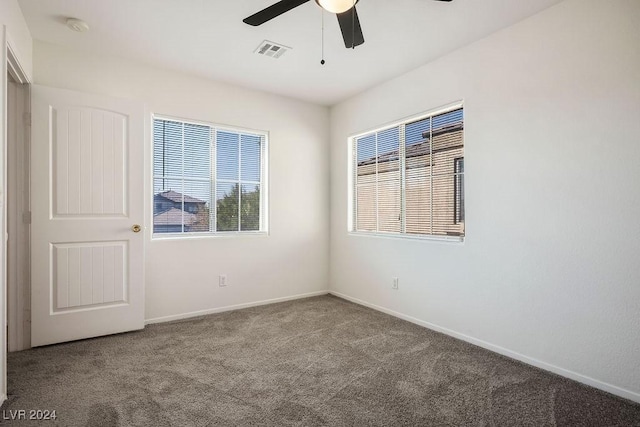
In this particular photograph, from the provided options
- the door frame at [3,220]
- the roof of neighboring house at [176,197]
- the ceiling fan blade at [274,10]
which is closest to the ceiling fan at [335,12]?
the ceiling fan blade at [274,10]

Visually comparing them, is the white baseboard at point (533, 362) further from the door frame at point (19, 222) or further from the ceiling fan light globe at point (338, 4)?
the door frame at point (19, 222)

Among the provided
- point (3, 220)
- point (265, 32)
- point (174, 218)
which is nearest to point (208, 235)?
point (174, 218)

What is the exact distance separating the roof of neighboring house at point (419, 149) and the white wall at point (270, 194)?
900 mm

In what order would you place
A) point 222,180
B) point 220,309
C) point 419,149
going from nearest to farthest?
1. point 419,149
2. point 220,309
3. point 222,180

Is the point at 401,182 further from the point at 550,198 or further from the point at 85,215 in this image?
the point at 85,215

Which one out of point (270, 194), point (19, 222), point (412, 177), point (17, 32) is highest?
point (17, 32)

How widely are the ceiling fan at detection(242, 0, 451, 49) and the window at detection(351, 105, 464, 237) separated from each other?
1.35 metres

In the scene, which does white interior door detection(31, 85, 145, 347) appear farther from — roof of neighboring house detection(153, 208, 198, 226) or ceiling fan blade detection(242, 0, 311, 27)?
ceiling fan blade detection(242, 0, 311, 27)

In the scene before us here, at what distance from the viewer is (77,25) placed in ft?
8.57

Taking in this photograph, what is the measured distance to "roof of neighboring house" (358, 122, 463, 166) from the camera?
3156 millimetres

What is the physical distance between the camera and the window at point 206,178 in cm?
351

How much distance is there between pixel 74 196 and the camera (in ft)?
9.44

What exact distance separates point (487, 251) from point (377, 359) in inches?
49.3

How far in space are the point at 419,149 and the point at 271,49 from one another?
5.61 ft
